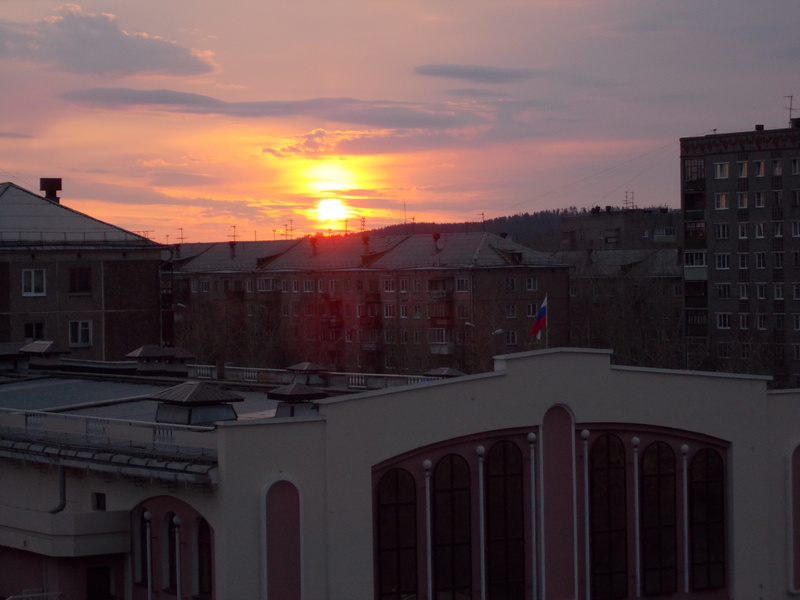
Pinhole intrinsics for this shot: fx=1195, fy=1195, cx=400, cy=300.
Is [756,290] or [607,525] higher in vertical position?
[756,290]

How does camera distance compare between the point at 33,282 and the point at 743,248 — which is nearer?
the point at 33,282

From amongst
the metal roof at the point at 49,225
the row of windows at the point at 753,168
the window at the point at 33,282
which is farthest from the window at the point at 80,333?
the row of windows at the point at 753,168

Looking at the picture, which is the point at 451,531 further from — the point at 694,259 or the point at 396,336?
the point at 396,336

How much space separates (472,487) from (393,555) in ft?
7.39

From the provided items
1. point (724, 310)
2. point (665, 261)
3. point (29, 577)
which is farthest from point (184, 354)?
point (665, 261)

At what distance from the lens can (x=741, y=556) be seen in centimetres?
2703

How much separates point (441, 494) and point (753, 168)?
58.8 m

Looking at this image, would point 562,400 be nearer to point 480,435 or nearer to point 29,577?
point 480,435

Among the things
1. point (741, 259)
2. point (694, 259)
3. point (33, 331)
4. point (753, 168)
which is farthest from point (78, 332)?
point (753, 168)

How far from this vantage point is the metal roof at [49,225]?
59000 millimetres

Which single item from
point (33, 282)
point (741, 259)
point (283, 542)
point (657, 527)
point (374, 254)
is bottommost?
point (657, 527)

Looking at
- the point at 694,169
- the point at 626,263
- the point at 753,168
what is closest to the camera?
the point at 753,168

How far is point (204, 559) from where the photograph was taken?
23.7 meters

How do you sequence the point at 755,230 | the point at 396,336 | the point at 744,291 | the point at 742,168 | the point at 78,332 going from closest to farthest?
the point at 78,332
the point at 742,168
the point at 755,230
the point at 744,291
the point at 396,336
